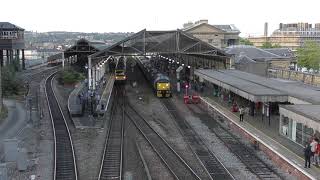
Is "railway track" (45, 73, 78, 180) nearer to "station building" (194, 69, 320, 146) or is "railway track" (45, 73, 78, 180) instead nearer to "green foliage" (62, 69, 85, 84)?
"station building" (194, 69, 320, 146)

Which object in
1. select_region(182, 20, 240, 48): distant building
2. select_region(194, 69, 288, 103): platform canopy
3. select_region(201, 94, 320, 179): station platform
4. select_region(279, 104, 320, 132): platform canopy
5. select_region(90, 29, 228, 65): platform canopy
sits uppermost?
select_region(182, 20, 240, 48): distant building

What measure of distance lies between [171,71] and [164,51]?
1151 inches

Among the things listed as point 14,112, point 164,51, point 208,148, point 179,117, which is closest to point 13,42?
point 164,51

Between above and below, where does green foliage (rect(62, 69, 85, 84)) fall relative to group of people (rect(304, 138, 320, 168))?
above

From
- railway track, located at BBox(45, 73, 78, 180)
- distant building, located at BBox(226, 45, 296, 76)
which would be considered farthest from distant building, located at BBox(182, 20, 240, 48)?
railway track, located at BBox(45, 73, 78, 180)

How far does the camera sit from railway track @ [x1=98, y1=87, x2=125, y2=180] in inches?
760

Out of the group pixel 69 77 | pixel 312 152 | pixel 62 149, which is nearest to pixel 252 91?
pixel 312 152

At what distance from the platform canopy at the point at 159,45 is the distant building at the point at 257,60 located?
558 centimetres

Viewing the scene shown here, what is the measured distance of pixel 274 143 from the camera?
2259 centimetres

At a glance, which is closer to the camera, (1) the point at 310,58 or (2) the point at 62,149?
(2) the point at 62,149

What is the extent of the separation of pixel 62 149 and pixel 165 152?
5242mm

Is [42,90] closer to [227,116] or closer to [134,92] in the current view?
[134,92]

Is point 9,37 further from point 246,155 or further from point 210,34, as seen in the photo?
point 210,34

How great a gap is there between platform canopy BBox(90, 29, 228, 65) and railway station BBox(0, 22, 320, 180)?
97 millimetres
